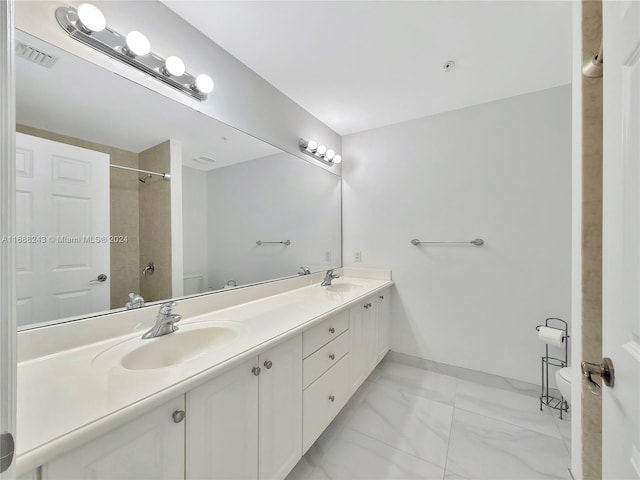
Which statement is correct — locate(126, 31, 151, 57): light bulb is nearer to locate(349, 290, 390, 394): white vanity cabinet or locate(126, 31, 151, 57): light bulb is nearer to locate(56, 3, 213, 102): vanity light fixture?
locate(56, 3, 213, 102): vanity light fixture

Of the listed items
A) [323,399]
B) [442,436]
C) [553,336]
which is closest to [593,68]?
[553,336]

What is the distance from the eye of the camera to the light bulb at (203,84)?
49.9 inches

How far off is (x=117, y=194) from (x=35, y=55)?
0.49 m

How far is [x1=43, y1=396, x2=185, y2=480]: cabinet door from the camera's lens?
537 mm

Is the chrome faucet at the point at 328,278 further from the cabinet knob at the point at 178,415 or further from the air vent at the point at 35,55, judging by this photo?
the air vent at the point at 35,55

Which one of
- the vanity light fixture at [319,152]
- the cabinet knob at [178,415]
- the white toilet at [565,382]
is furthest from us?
the vanity light fixture at [319,152]

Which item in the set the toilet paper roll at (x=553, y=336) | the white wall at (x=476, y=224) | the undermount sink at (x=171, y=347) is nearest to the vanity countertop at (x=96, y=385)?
the undermount sink at (x=171, y=347)

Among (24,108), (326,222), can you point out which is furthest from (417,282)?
(24,108)

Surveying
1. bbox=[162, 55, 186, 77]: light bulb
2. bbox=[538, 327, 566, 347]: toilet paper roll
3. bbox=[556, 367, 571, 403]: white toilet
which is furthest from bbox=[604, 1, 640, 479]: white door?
bbox=[162, 55, 186, 77]: light bulb

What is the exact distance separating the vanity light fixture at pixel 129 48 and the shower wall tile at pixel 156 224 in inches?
11.9

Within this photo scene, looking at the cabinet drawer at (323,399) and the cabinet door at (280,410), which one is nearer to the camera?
the cabinet door at (280,410)

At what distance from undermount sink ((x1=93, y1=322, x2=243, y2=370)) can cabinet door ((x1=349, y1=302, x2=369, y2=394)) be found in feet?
2.71

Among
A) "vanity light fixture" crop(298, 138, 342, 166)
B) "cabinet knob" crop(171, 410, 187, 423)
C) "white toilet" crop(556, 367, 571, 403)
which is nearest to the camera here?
"cabinet knob" crop(171, 410, 187, 423)

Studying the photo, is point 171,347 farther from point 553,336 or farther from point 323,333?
point 553,336
